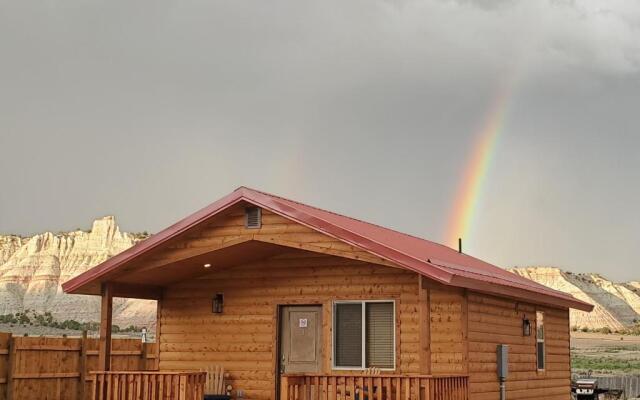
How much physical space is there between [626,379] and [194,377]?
21.9 m

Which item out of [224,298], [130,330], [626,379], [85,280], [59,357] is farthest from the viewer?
[130,330]

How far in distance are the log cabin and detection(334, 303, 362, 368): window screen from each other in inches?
0.7

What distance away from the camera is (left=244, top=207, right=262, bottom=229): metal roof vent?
1590cm

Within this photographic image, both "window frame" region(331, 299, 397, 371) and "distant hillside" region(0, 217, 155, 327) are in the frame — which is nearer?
"window frame" region(331, 299, 397, 371)

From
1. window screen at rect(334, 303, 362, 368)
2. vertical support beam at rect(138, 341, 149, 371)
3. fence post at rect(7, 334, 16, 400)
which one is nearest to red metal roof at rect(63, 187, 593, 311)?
window screen at rect(334, 303, 362, 368)

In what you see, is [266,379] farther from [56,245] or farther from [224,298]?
[56,245]

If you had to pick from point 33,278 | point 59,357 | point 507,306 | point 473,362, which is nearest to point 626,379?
point 507,306

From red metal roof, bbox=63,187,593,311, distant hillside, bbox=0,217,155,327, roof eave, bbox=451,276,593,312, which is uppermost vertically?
distant hillside, bbox=0,217,155,327

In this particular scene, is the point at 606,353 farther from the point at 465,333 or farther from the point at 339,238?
the point at 339,238

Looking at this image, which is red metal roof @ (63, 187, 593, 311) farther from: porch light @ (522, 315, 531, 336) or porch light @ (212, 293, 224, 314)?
porch light @ (212, 293, 224, 314)

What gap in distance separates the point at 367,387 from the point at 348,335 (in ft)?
8.41

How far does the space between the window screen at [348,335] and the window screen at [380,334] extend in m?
0.19

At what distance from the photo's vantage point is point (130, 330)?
67750 millimetres

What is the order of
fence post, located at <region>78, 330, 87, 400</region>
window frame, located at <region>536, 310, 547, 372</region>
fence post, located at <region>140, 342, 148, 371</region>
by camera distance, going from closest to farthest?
window frame, located at <region>536, 310, 547, 372</region> < fence post, located at <region>78, 330, 87, 400</region> < fence post, located at <region>140, 342, 148, 371</region>
